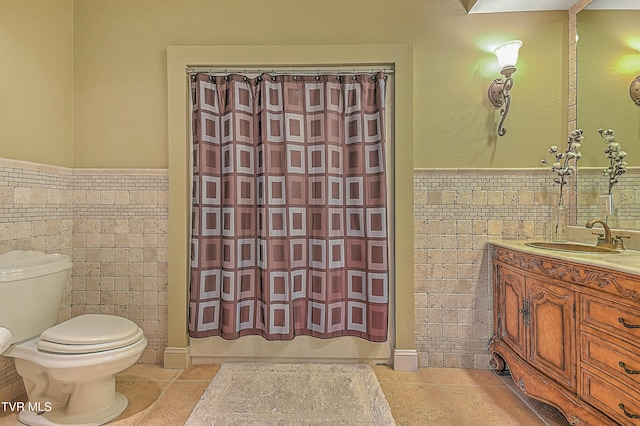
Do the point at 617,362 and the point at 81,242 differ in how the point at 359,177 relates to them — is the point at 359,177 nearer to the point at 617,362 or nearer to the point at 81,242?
the point at 617,362

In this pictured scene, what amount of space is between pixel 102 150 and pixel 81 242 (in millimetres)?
614

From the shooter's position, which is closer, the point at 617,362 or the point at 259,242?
the point at 617,362

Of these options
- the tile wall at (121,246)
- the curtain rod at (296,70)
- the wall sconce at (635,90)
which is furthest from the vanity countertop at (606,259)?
the tile wall at (121,246)

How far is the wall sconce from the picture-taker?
6.17 ft

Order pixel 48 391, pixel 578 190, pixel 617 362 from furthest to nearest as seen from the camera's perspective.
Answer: pixel 578 190 < pixel 48 391 < pixel 617 362

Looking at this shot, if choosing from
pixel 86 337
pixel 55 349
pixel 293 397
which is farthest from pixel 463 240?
pixel 55 349

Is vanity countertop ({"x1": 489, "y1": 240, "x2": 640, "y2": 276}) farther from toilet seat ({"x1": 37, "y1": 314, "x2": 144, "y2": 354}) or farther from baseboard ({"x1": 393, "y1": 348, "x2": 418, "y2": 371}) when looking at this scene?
toilet seat ({"x1": 37, "y1": 314, "x2": 144, "y2": 354})

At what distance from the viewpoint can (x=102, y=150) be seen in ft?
7.63

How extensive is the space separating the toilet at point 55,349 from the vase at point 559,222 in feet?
7.93

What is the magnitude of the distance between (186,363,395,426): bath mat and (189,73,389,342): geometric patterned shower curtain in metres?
0.22

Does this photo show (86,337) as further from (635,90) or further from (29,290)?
(635,90)

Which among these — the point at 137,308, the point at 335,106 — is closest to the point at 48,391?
the point at 137,308

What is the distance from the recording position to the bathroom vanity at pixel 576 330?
1301mm

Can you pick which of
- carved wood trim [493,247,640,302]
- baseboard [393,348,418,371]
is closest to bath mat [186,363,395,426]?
baseboard [393,348,418,371]
